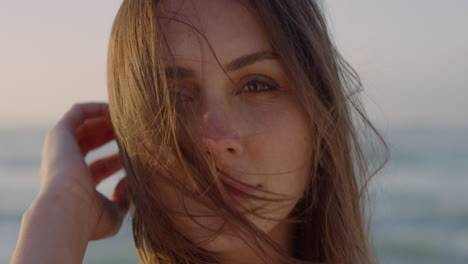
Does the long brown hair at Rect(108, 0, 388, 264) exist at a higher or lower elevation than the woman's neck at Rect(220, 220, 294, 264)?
higher

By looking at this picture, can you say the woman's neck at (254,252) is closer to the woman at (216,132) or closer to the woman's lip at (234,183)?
the woman at (216,132)

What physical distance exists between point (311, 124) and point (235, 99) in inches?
10.0

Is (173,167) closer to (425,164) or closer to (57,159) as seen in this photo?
→ (57,159)

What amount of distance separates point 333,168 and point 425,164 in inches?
505

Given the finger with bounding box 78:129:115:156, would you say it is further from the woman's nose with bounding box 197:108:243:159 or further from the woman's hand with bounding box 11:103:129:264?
the woman's nose with bounding box 197:108:243:159

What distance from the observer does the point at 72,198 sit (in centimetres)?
198

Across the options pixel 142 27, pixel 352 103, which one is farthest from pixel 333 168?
pixel 142 27

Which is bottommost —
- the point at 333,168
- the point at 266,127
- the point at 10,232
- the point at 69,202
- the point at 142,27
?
the point at 10,232

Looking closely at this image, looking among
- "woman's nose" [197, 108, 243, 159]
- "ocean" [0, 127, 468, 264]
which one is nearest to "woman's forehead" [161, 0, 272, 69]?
"woman's nose" [197, 108, 243, 159]

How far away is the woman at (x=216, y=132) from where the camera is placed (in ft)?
5.84

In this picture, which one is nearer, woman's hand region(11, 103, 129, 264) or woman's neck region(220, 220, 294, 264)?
woman's hand region(11, 103, 129, 264)

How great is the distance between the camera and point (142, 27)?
185 centimetres

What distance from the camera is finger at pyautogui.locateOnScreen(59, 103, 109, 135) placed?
7.82 ft

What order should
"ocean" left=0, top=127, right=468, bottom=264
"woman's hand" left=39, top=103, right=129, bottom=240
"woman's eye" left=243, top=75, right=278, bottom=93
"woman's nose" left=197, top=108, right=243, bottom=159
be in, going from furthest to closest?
"ocean" left=0, top=127, right=468, bottom=264, "woman's hand" left=39, top=103, right=129, bottom=240, "woman's eye" left=243, top=75, right=278, bottom=93, "woman's nose" left=197, top=108, right=243, bottom=159
